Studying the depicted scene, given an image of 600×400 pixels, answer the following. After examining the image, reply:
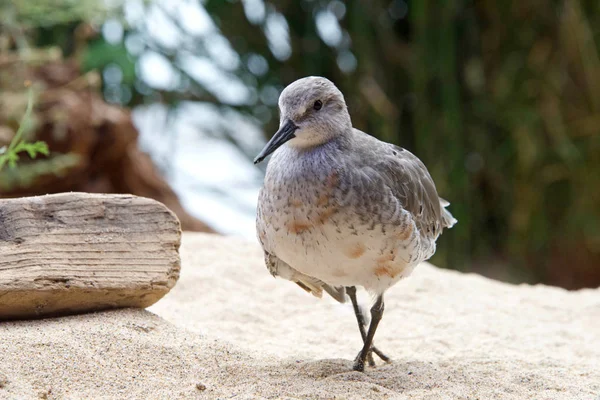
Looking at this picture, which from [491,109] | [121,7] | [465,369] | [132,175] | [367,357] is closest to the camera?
[465,369]

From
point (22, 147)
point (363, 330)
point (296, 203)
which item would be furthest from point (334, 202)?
point (22, 147)

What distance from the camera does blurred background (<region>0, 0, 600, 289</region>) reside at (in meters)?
7.52

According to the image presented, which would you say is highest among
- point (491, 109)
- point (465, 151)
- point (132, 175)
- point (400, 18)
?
point (400, 18)

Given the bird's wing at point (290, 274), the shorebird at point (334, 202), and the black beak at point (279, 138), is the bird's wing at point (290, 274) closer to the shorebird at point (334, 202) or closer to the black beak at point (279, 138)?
the shorebird at point (334, 202)

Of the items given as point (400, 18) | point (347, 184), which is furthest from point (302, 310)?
point (400, 18)

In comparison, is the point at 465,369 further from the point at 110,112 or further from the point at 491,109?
the point at 491,109

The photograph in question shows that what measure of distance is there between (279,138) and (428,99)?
16.8 ft

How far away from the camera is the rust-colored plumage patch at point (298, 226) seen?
286cm

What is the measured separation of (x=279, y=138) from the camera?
2953mm

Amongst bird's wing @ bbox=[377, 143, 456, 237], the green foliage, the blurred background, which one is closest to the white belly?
bird's wing @ bbox=[377, 143, 456, 237]

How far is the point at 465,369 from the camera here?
126 inches

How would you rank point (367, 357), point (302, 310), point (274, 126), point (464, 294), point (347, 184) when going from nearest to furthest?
point (347, 184) < point (367, 357) < point (302, 310) < point (464, 294) < point (274, 126)

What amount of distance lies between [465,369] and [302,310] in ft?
3.96

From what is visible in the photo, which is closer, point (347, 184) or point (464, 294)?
point (347, 184)
